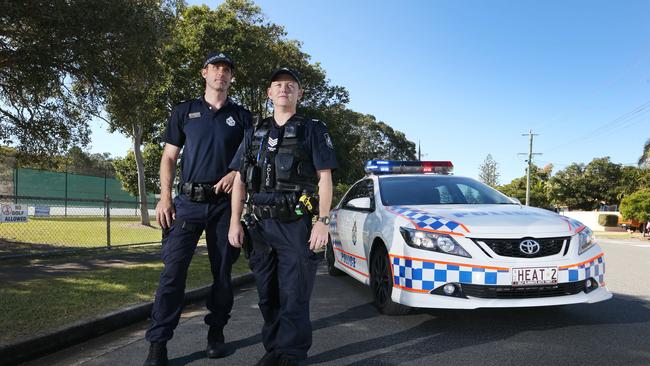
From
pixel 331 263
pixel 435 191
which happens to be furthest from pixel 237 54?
pixel 435 191

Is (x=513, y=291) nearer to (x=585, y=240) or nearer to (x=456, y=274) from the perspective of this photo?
(x=456, y=274)

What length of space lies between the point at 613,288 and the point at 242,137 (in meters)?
5.23

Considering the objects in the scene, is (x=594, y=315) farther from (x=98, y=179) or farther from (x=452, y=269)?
(x=98, y=179)

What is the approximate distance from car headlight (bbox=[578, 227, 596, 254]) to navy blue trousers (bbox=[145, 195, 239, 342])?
276 cm

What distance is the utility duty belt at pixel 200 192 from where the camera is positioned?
128 inches

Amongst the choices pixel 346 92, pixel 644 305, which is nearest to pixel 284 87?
pixel 644 305

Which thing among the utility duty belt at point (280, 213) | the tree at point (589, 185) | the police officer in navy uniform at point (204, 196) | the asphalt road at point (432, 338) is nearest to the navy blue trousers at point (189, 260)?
the police officer in navy uniform at point (204, 196)

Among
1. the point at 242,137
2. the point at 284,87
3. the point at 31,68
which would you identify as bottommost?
the point at 242,137

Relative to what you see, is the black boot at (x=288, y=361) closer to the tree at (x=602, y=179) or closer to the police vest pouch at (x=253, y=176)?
the police vest pouch at (x=253, y=176)

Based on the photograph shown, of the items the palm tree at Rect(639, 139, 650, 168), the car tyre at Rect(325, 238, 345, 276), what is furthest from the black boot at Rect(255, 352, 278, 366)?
the palm tree at Rect(639, 139, 650, 168)

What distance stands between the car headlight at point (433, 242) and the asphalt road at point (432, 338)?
680mm

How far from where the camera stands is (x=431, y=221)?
3.96 meters

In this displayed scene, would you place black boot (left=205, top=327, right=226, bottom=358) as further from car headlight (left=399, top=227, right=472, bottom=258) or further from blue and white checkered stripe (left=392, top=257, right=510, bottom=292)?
car headlight (left=399, top=227, right=472, bottom=258)

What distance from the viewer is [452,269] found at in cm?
367
